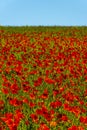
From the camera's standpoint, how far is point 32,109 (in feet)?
21.5

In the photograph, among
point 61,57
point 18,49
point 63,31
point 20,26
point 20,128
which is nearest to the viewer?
point 20,128

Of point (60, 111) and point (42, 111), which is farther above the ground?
point (42, 111)

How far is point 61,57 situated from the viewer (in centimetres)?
1155

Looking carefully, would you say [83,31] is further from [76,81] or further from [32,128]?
[32,128]

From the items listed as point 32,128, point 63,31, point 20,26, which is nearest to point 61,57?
point 32,128

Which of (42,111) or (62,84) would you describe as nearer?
(42,111)

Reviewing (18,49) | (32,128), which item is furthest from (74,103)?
(18,49)

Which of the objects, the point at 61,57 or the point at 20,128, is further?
the point at 61,57

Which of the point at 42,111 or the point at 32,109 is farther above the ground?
the point at 42,111

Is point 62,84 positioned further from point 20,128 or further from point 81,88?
point 20,128

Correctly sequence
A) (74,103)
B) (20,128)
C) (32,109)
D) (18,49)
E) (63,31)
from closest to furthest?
(20,128) < (32,109) < (74,103) < (18,49) < (63,31)

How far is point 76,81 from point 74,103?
205cm

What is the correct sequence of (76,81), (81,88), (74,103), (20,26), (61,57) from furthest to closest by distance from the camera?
1. (20,26)
2. (61,57)
3. (76,81)
4. (81,88)
5. (74,103)

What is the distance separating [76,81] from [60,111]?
2.89 meters
